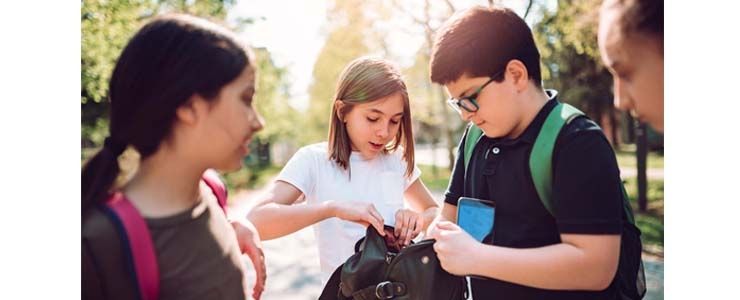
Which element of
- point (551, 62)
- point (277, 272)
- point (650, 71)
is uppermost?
Result: point (650, 71)

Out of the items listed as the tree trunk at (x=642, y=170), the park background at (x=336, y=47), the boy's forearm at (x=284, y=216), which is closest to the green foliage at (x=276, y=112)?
the park background at (x=336, y=47)

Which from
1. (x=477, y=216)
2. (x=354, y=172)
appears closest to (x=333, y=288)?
(x=354, y=172)

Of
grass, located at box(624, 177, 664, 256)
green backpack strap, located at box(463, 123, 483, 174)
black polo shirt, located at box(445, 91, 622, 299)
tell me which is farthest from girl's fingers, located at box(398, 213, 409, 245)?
grass, located at box(624, 177, 664, 256)

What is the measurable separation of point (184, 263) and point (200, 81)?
0.31 metres

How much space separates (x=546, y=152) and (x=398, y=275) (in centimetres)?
46

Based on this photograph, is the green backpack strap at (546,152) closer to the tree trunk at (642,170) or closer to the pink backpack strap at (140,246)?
the pink backpack strap at (140,246)

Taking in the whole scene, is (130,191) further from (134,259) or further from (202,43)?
(202,43)

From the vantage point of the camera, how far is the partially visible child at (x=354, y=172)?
1617 millimetres

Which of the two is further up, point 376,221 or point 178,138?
point 178,138

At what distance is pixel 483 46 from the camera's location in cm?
123

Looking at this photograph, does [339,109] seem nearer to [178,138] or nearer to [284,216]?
[284,216]

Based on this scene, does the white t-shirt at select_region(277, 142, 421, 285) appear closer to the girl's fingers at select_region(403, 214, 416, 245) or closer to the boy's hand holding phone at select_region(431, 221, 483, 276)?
the girl's fingers at select_region(403, 214, 416, 245)
